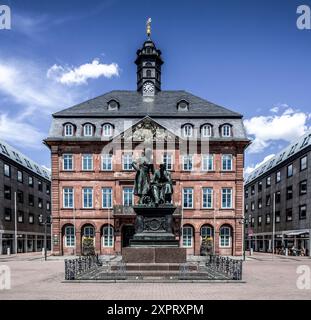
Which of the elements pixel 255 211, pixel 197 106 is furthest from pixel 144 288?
pixel 255 211

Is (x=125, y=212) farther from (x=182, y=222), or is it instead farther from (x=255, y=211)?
(x=255, y=211)

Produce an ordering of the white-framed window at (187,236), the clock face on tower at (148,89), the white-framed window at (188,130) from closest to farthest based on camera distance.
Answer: the white-framed window at (187,236), the white-framed window at (188,130), the clock face on tower at (148,89)

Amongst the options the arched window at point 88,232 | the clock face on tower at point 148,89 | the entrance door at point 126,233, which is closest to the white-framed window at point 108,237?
the entrance door at point 126,233

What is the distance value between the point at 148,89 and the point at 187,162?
12.7m

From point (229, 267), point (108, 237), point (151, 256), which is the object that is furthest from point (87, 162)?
point (229, 267)

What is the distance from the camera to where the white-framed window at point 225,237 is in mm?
51281

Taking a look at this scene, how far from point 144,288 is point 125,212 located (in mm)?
31644

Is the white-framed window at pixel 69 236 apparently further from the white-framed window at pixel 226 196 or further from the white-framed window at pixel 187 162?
the white-framed window at pixel 226 196

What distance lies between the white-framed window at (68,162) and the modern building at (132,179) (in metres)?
0.09

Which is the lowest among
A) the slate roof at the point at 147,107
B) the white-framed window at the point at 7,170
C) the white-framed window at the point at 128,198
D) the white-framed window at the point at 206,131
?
the white-framed window at the point at 128,198

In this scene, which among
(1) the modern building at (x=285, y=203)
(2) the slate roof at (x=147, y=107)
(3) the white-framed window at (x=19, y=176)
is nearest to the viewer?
(2) the slate roof at (x=147, y=107)

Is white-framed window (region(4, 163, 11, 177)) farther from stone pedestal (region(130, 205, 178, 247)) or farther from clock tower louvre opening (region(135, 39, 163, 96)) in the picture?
stone pedestal (region(130, 205, 178, 247))

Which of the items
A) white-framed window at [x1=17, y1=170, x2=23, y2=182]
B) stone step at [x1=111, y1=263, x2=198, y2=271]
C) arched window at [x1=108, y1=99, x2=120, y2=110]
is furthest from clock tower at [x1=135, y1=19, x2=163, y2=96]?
stone step at [x1=111, y1=263, x2=198, y2=271]

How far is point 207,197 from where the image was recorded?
51.6 m
